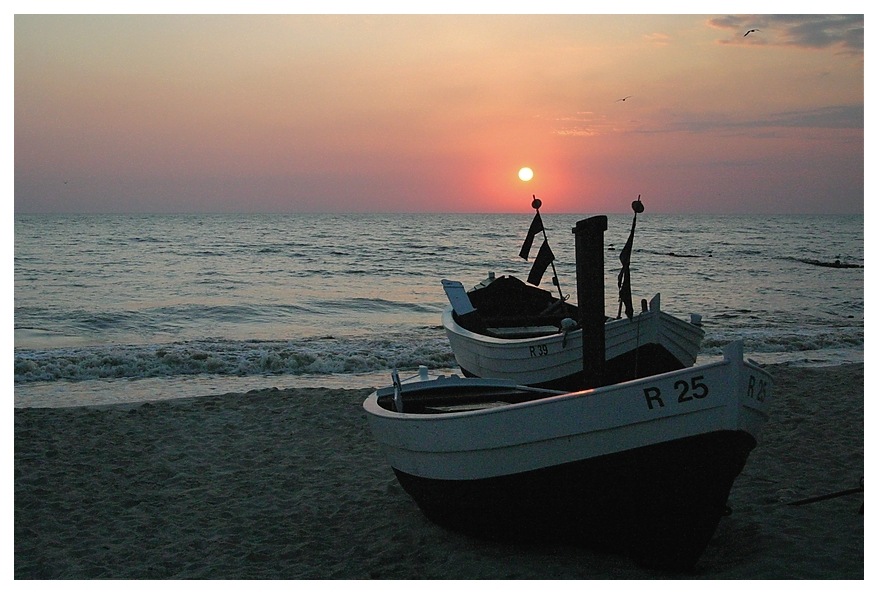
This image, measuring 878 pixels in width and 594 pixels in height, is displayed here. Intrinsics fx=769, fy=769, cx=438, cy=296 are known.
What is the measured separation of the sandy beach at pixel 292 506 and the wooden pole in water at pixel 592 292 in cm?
149

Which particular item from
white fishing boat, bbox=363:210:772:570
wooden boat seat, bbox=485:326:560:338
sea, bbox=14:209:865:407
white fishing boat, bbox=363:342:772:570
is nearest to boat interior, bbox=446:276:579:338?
wooden boat seat, bbox=485:326:560:338

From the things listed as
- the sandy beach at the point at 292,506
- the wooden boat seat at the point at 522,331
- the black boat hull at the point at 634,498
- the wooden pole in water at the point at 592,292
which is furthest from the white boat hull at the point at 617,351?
the black boat hull at the point at 634,498

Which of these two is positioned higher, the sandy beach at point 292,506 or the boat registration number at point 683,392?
the boat registration number at point 683,392

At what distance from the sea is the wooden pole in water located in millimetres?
8156

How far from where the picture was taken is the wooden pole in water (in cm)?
639

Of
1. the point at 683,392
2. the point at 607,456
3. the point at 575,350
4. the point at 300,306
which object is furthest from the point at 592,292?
the point at 300,306

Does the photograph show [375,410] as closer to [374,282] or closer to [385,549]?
[385,549]

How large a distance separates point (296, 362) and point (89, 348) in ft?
20.0

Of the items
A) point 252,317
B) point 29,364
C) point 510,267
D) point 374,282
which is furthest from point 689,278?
point 29,364

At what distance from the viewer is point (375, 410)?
7.14 metres

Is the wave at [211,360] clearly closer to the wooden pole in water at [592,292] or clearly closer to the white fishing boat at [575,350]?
the white fishing boat at [575,350]

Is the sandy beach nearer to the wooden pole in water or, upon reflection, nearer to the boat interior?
the wooden pole in water

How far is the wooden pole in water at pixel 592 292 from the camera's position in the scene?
6395 millimetres

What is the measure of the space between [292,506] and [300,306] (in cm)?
2145
